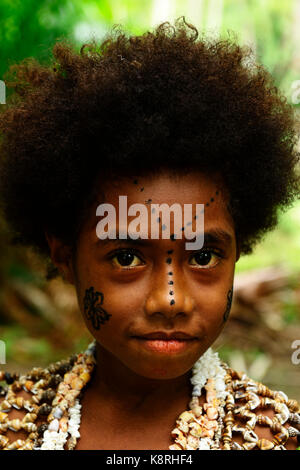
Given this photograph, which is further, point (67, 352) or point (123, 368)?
point (67, 352)

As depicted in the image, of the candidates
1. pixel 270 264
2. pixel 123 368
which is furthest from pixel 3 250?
pixel 123 368

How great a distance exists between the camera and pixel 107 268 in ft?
6.28

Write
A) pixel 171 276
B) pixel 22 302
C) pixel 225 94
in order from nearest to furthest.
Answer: pixel 171 276 < pixel 225 94 < pixel 22 302

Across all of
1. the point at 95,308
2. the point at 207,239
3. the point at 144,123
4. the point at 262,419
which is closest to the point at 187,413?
the point at 262,419

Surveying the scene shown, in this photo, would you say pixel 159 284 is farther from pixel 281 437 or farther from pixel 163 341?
pixel 281 437

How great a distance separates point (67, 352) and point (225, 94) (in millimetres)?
3649

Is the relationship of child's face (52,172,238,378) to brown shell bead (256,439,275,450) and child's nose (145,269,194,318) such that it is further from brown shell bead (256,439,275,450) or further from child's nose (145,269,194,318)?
brown shell bead (256,439,275,450)

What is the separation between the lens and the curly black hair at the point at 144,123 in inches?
73.6

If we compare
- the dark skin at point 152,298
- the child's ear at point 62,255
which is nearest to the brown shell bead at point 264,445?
the dark skin at point 152,298

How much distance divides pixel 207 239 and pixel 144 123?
414 mm

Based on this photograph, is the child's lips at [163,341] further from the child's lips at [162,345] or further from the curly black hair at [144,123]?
the curly black hair at [144,123]

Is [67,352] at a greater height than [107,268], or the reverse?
[67,352]

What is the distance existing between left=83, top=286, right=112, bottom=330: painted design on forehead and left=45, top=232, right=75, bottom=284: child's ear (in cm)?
26

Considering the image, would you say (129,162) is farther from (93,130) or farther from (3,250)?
(3,250)
